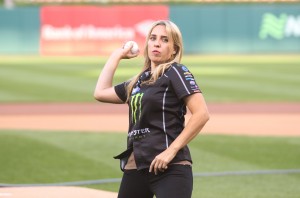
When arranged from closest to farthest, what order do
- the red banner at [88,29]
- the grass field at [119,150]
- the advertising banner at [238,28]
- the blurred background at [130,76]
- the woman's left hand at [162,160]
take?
the woman's left hand at [162,160], the grass field at [119,150], the blurred background at [130,76], the red banner at [88,29], the advertising banner at [238,28]

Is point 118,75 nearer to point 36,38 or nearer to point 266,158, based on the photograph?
point 36,38

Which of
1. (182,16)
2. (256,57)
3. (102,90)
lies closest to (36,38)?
(182,16)

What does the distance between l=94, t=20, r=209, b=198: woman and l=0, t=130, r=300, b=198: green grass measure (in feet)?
10.1

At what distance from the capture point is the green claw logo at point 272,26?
1309 inches

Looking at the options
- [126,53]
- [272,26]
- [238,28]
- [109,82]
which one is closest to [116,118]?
[109,82]

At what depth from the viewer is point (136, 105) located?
531 cm

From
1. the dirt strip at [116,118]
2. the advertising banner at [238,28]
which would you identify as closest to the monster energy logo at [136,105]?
the dirt strip at [116,118]

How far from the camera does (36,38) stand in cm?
3247

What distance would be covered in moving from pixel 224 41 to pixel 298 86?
1255 centimetres

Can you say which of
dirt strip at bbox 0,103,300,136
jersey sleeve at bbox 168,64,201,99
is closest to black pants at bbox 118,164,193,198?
jersey sleeve at bbox 168,64,201,99

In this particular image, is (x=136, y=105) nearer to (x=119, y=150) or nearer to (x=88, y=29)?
(x=119, y=150)

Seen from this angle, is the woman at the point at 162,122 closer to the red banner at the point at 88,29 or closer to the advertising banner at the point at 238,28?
the red banner at the point at 88,29

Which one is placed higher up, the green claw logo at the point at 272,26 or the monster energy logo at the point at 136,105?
the monster energy logo at the point at 136,105

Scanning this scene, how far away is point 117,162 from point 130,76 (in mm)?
12493
